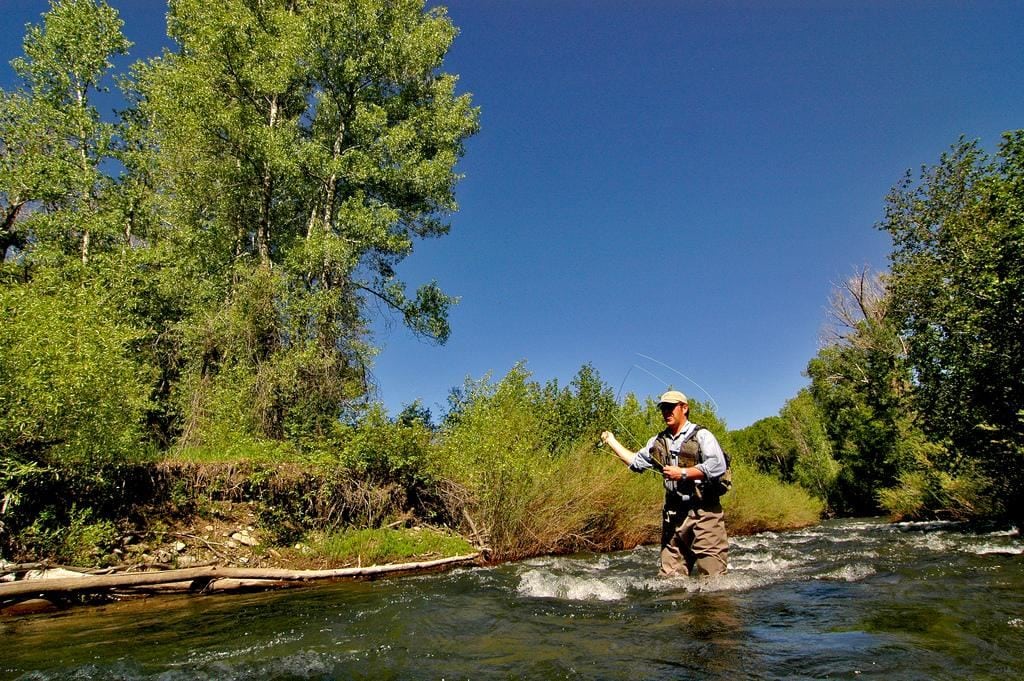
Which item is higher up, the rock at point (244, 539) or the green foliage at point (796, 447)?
the green foliage at point (796, 447)

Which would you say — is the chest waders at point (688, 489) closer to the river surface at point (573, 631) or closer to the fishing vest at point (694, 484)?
the fishing vest at point (694, 484)

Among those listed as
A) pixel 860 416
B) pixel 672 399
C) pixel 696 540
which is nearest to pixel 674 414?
pixel 672 399

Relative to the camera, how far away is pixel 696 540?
6520mm

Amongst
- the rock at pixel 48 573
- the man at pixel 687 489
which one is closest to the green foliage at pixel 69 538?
the rock at pixel 48 573

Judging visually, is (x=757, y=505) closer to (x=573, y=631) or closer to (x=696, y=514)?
(x=696, y=514)

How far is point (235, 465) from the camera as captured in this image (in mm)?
12164

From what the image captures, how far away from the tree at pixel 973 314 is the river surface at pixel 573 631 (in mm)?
8140

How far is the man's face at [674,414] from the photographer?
6.62 m

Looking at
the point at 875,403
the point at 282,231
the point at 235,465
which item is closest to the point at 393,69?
the point at 282,231

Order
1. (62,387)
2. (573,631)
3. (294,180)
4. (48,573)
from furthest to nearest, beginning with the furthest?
(294,180) < (62,387) < (48,573) < (573,631)

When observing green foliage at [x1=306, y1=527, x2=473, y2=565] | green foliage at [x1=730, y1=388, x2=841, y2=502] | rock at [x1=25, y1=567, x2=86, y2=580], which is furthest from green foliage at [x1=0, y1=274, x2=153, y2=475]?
green foliage at [x1=730, y1=388, x2=841, y2=502]

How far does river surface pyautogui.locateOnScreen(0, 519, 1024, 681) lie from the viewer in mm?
3756

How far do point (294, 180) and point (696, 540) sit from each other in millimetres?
16258

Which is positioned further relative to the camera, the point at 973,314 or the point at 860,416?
the point at 860,416
